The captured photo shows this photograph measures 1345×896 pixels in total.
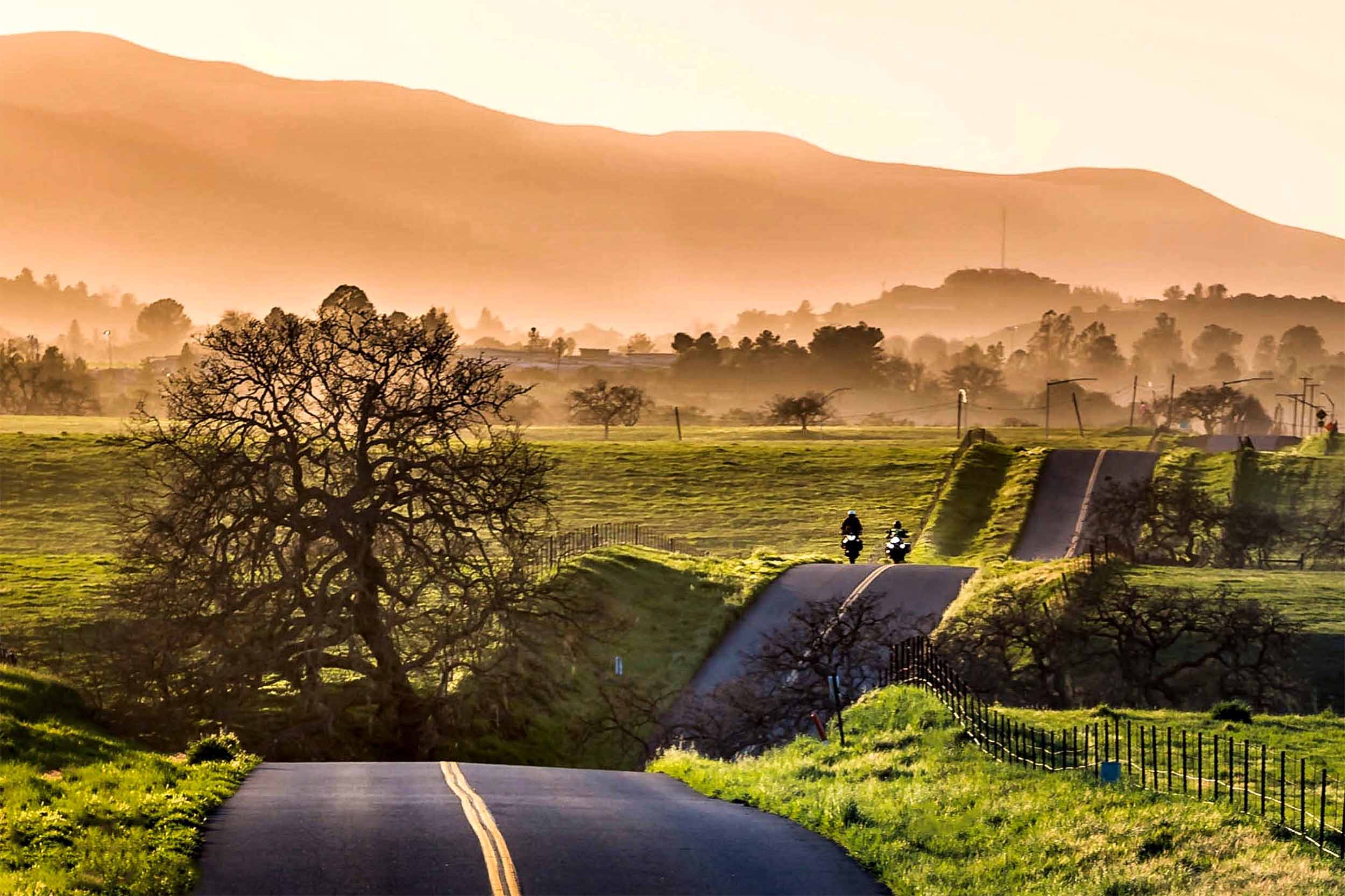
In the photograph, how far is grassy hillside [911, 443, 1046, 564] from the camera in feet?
292

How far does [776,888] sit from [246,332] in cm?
2965

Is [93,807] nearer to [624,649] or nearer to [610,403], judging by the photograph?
[624,649]

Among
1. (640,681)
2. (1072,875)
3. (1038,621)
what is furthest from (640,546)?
(1072,875)

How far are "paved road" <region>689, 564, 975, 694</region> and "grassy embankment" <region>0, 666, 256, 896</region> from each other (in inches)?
1093

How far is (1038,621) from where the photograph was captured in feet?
157

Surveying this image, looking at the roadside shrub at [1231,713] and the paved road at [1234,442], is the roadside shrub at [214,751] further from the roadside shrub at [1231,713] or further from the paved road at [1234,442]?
the paved road at [1234,442]

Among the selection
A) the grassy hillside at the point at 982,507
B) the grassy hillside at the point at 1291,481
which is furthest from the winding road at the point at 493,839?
the grassy hillside at the point at 1291,481

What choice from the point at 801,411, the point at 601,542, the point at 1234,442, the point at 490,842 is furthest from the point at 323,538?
the point at 801,411

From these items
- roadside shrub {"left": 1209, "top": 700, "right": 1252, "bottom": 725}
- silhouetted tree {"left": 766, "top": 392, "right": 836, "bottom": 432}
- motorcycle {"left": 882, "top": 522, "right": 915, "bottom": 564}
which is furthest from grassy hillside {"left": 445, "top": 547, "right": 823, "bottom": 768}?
silhouetted tree {"left": 766, "top": 392, "right": 836, "bottom": 432}

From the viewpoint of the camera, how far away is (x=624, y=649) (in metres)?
57.0

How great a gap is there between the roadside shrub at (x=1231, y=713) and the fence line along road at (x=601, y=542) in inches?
1276

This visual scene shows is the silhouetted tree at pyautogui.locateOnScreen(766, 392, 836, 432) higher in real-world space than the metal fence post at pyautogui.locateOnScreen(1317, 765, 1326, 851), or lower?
higher

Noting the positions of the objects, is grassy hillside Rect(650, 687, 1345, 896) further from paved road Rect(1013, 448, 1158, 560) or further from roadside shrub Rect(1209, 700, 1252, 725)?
paved road Rect(1013, 448, 1158, 560)

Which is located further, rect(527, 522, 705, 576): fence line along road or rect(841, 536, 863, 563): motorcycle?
rect(841, 536, 863, 563): motorcycle
